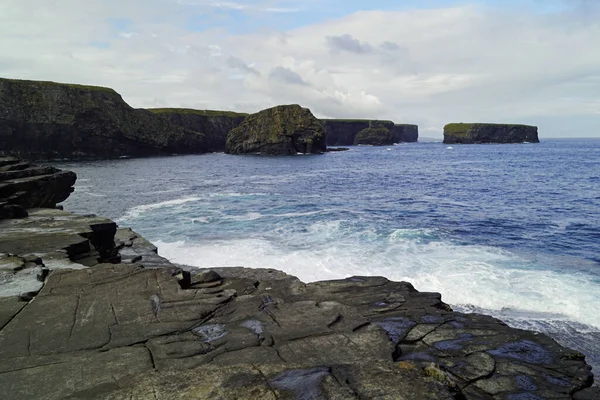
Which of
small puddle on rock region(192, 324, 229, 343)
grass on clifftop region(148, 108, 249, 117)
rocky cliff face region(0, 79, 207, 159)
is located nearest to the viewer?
small puddle on rock region(192, 324, 229, 343)

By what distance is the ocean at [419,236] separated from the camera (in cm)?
1432

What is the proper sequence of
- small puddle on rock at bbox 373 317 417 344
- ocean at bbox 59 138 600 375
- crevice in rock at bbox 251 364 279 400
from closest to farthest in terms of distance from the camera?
1. crevice in rock at bbox 251 364 279 400
2. small puddle on rock at bbox 373 317 417 344
3. ocean at bbox 59 138 600 375

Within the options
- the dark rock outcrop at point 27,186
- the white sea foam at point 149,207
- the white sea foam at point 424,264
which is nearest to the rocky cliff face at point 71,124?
the white sea foam at point 149,207

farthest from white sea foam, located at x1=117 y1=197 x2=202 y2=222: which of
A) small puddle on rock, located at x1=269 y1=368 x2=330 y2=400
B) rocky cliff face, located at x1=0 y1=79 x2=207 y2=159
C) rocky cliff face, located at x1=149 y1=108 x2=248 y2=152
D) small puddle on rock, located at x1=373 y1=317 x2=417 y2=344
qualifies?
rocky cliff face, located at x1=149 y1=108 x2=248 y2=152

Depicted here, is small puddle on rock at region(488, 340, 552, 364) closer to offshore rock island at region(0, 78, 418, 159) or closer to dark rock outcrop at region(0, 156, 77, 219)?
dark rock outcrop at region(0, 156, 77, 219)

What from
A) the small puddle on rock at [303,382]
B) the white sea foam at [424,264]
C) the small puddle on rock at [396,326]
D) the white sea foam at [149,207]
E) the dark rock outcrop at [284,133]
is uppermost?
the dark rock outcrop at [284,133]

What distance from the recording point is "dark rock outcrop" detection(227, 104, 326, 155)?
391 ft

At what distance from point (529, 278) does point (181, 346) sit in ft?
46.7

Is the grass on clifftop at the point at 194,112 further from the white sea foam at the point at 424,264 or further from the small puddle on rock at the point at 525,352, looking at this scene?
the small puddle on rock at the point at 525,352

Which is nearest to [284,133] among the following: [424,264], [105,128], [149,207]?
→ [105,128]

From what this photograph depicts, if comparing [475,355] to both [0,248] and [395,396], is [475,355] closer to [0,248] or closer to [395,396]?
[395,396]

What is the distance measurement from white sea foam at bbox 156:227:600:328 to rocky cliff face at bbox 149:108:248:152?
118442 mm

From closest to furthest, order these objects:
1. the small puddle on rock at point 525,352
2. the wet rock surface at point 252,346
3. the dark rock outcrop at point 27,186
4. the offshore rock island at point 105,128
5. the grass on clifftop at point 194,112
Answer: the wet rock surface at point 252,346 < the small puddle on rock at point 525,352 < the dark rock outcrop at point 27,186 < the offshore rock island at point 105,128 < the grass on clifftop at point 194,112

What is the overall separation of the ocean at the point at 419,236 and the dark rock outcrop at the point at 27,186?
500 centimetres
